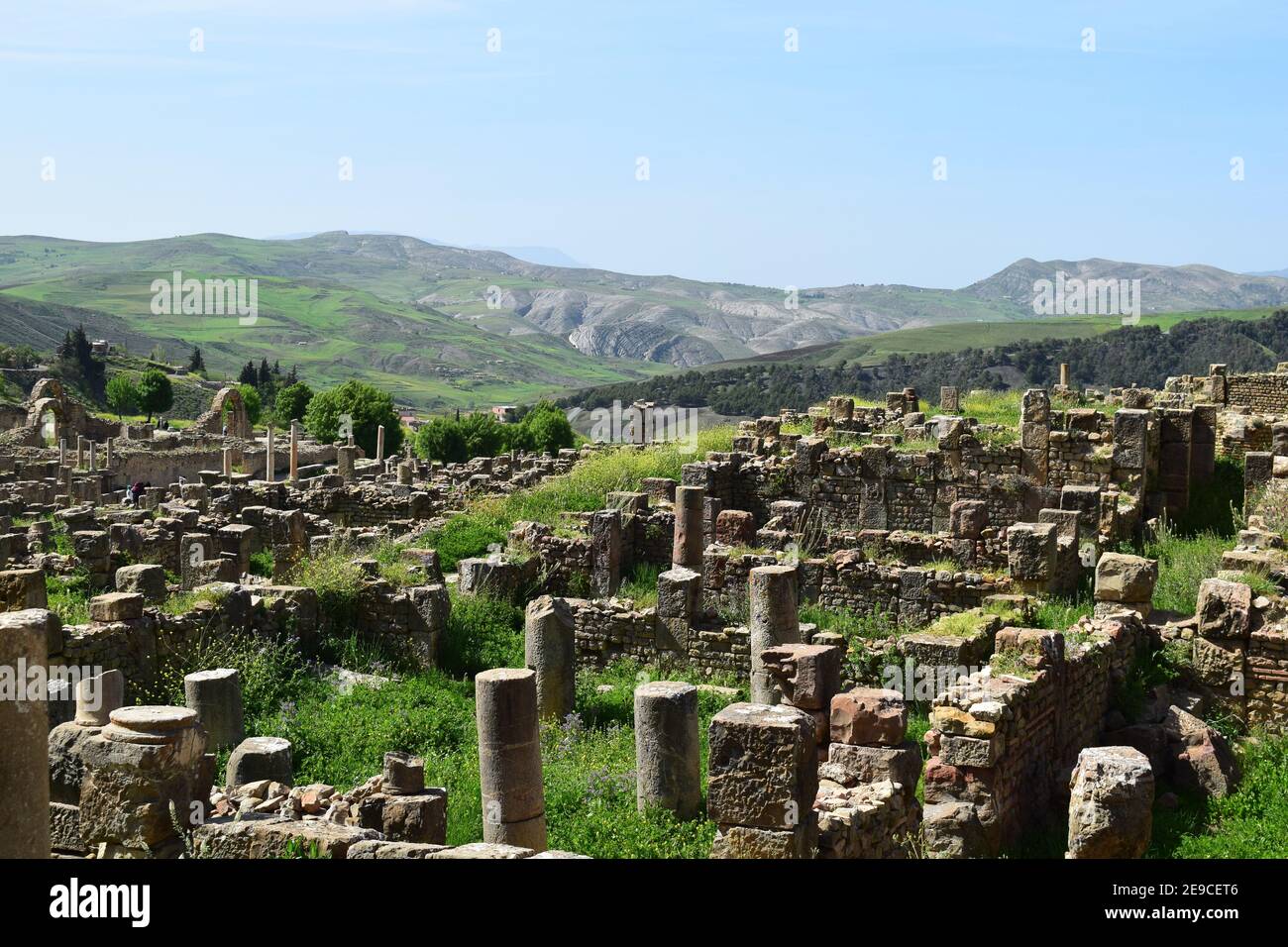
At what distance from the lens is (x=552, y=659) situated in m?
14.5

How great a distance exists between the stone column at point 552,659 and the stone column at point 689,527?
15.0 ft

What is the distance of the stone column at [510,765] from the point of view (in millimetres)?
10328

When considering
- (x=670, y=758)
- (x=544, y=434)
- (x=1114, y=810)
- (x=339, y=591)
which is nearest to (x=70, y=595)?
(x=339, y=591)

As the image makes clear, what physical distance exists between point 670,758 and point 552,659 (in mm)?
3545

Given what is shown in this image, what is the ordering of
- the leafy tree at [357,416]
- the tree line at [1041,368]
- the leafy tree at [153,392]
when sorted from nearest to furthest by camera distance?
the leafy tree at [357,416], the tree line at [1041,368], the leafy tree at [153,392]

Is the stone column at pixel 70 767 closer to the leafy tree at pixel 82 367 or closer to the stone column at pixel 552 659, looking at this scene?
the stone column at pixel 552 659

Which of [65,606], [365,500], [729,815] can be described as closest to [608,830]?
[729,815]

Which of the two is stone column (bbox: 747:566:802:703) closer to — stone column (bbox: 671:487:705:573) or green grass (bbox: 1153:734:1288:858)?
stone column (bbox: 671:487:705:573)

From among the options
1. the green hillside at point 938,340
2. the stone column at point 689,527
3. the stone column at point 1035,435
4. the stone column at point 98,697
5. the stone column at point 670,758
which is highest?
the green hillside at point 938,340

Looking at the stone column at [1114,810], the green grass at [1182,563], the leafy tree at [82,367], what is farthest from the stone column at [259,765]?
the leafy tree at [82,367]

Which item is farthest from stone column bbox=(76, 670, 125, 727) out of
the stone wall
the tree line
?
the tree line

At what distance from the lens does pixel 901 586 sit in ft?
54.5

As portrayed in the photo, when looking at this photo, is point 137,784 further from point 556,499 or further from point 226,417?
point 226,417
